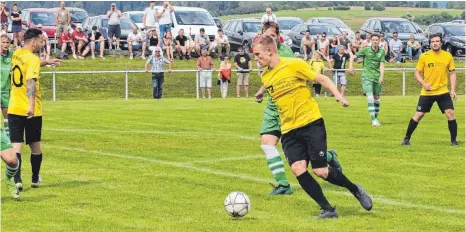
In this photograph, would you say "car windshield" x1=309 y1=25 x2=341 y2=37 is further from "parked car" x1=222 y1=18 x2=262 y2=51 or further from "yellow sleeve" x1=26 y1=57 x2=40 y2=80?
"yellow sleeve" x1=26 y1=57 x2=40 y2=80

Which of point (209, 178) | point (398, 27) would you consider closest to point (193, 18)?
point (398, 27)

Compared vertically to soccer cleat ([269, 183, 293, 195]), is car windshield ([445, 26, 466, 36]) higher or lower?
higher

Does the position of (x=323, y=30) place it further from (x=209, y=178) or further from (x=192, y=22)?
(x=209, y=178)

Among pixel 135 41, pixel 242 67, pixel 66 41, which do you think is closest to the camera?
pixel 242 67

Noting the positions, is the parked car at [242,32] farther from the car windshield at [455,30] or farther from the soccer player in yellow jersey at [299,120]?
the soccer player in yellow jersey at [299,120]

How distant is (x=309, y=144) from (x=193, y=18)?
3467 cm

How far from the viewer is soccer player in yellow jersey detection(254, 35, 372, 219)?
11.1 meters

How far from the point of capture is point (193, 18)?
45344 millimetres

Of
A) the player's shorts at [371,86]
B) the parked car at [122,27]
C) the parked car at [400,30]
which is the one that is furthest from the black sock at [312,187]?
the parked car at [400,30]

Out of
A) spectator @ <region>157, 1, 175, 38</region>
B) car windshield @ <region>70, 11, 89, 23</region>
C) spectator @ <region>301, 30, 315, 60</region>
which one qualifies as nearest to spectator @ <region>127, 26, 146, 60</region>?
spectator @ <region>157, 1, 175, 38</region>

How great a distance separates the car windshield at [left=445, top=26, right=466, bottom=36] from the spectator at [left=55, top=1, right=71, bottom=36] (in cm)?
1754

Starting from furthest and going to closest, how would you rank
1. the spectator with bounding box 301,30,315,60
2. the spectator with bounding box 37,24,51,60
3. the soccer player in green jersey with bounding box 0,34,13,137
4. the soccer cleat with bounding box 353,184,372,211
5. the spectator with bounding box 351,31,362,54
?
1. the spectator with bounding box 351,31,362,54
2. the spectator with bounding box 301,30,315,60
3. the spectator with bounding box 37,24,51,60
4. the soccer player in green jersey with bounding box 0,34,13,137
5. the soccer cleat with bounding box 353,184,372,211

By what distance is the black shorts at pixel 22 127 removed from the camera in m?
13.6

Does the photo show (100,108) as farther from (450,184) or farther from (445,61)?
(450,184)
